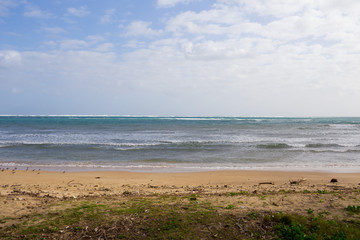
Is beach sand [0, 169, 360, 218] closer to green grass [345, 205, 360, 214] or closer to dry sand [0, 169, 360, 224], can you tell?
dry sand [0, 169, 360, 224]

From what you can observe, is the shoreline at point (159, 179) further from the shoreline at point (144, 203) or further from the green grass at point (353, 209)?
the green grass at point (353, 209)

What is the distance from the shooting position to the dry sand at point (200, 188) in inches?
272

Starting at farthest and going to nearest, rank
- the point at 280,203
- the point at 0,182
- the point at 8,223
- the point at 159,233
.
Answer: the point at 0,182 < the point at 280,203 < the point at 8,223 < the point at 159,233

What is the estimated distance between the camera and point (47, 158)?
57.3 feet

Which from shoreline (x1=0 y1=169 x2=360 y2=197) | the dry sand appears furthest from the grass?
shoreline (x1=0 y1=169 x2=360 y2=197)

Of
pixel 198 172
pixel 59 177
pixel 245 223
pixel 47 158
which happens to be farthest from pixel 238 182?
pixel 47 158

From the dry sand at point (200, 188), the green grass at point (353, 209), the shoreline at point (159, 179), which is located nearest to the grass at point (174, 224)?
the green grass at point (353, 209)

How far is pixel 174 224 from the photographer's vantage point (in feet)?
18.7

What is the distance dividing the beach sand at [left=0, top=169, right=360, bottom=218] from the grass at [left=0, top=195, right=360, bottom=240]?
0.54 m

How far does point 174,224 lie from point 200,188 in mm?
4175

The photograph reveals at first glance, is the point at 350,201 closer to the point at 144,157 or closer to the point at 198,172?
the point at 198,172

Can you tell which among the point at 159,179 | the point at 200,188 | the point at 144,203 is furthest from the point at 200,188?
the point at 144,203

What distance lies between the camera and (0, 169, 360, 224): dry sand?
272 inches

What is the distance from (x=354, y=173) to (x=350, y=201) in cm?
746
